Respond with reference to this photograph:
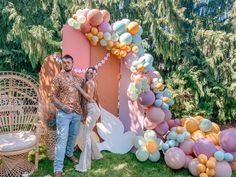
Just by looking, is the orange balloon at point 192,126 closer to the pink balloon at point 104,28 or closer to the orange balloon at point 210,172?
the orange balloon at point 210,172

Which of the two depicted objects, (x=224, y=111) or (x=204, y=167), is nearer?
(x=204, y=167)

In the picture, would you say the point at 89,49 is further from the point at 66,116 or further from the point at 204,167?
the point at 204,167

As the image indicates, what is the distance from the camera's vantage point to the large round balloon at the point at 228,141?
3.53 m

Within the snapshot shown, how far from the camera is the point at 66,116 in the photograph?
3.39 metres

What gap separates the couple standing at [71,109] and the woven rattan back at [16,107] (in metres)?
0.51

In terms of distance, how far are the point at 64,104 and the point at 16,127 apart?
96cm

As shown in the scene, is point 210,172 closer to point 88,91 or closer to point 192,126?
point 192,126

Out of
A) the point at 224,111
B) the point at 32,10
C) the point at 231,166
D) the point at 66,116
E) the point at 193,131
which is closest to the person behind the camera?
the point at 66,116

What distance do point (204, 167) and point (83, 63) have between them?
236 cm

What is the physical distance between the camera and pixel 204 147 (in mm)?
3539

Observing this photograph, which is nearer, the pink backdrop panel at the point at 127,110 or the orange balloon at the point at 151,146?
the orange balloon at the point at 151,146

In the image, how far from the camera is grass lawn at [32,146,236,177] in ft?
11.6

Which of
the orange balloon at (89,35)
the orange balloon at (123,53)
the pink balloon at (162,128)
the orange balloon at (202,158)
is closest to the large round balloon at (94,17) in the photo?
the orange balloon at (89,35)

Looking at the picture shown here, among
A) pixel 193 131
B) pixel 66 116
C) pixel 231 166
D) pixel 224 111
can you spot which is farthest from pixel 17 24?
pixel 224 111
